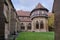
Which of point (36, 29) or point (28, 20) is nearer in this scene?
point (36, 29)

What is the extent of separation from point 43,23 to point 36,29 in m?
3.10

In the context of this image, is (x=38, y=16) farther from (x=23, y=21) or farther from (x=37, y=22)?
(x=23, y=21)

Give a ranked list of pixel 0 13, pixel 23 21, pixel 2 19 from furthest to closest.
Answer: pixel 23 21, pixel 2 19, pixel 0 13

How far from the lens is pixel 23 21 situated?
7194 cm

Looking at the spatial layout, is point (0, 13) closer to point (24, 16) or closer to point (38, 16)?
point (38, 16)

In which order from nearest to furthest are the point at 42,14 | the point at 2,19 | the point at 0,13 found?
the point at 0,13, the point at 2,19, the point at 42,14

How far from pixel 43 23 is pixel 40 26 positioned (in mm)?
1569

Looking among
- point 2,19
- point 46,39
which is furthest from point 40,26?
point 2,19

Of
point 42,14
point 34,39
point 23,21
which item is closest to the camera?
point 34,39

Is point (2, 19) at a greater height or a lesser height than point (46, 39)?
greater

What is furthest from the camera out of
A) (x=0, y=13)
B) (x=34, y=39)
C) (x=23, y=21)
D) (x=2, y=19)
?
(x=23, y=21)

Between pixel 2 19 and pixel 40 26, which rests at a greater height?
pixel 2 19

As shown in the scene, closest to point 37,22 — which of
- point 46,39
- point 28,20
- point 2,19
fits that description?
point 28,20

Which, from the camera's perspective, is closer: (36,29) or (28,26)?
(36,29)
